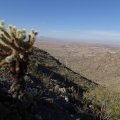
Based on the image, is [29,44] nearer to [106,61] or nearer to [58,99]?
[58,99]

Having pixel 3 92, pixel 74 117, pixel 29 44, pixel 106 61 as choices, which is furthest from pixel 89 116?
pixel 106 61

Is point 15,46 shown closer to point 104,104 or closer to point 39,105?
point 39,105

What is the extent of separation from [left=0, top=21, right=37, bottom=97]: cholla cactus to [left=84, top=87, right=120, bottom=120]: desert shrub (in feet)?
25.8

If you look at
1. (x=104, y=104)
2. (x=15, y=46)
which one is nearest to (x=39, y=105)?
(x=15, y=46)

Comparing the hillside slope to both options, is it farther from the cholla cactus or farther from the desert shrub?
the cholla cactus

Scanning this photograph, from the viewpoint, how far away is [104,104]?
64.6ft

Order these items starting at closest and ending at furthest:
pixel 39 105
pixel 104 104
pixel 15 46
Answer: pixel 15 46
pixel 39 105
pixel 104 104

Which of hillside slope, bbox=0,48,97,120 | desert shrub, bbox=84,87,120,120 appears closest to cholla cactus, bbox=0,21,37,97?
hillside slope, bbox=0,48,97,120

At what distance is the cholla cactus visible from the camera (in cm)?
1060

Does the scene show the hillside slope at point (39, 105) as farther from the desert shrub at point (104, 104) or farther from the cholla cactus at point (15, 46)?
the cholla cactus at point (15, 46)

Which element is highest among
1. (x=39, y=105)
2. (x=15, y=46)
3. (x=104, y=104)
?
(x=15, y=46)

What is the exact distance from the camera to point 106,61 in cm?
11844

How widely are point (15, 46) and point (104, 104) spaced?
10175 mm

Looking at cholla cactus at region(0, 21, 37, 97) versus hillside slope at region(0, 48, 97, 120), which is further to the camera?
hillside slope at region(0, 48, 97, 120)
